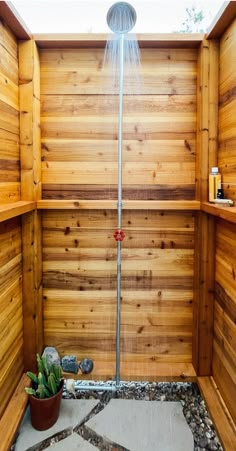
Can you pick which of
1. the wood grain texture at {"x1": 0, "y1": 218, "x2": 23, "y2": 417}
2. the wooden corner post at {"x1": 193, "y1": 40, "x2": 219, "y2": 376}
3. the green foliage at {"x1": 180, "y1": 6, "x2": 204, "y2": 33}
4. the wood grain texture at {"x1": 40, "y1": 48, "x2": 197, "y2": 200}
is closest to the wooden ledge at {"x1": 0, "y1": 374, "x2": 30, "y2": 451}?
the wood grain texture at {"x1": 0, "y1": 218, "x2": 23, "y2": 417}

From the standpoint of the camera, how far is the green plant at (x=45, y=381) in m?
1.73

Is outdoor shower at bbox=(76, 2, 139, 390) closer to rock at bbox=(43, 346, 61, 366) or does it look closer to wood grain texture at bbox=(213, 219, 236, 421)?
rock at bbox=(43, 346, 61, 366)

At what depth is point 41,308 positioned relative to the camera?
2141mm

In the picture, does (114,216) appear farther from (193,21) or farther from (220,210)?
(193,21)

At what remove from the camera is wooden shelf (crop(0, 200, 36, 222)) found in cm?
148

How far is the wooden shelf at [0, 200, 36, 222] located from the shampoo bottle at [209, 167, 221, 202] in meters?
0.98

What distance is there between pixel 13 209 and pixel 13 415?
3.35 feet

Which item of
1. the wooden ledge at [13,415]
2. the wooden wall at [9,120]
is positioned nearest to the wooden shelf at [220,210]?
the wooden wall at [9,120]

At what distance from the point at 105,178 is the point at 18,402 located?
132 centimetres

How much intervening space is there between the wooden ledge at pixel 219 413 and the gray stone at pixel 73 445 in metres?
0.60

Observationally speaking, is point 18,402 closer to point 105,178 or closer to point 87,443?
point 87,443

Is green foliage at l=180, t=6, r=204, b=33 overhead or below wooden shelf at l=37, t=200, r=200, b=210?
overhead

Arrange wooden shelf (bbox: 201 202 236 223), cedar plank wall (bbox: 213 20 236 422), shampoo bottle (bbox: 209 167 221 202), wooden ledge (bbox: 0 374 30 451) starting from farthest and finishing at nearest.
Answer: shampoo bottle (bbox: 209 167 221 202)
cedar plank wall (bbox: 213 20 236 422)
wooden ledge (bbox: 0 374 30 451)
wooden shelf (bbox: 201 202 236 223)

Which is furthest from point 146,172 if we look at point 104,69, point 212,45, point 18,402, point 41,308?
point 18,402
